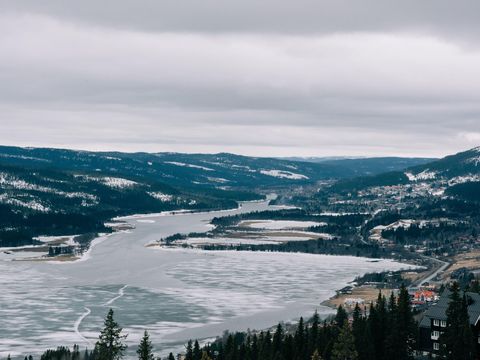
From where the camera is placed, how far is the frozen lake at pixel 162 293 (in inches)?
3617

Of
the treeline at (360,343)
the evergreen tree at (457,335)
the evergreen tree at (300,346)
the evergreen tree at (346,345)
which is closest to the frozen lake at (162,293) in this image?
the treeline at (360,343)

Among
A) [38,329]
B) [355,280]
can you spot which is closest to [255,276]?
[355,280]

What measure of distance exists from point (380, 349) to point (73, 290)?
7217 cm

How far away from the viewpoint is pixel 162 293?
123 m

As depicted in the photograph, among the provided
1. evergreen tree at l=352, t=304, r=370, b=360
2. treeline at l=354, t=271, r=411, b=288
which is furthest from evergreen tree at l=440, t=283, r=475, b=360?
treeline at l=354, t=271, r=411, b=288

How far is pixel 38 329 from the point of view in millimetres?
92438

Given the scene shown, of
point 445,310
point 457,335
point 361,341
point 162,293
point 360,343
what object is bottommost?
point 162,293

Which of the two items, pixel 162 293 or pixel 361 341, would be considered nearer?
pixel 361 341

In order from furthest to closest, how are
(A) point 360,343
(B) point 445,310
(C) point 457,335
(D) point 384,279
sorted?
(D) point 384,279
(B) point 445,310
(A) point 360,343
(C) point 457,335

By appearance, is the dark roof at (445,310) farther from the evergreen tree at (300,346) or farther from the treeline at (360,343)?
the evergreen tree at (300,346)

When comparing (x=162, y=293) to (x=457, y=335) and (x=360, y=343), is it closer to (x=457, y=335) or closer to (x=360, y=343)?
(x=360, y=343)

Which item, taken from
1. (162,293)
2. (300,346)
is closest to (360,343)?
(300,346)

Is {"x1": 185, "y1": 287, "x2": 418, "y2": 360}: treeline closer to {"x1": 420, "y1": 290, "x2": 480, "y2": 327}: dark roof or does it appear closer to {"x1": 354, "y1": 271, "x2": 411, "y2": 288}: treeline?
{"x1": 420, "y1": 290, "x2": 480, "y2": 327}: dark roof

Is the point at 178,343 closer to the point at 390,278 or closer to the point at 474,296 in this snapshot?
the point at 474,296
